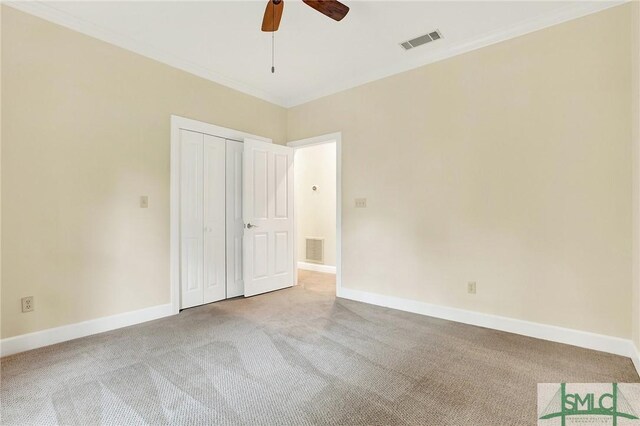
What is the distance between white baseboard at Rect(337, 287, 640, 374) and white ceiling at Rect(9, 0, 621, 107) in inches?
107

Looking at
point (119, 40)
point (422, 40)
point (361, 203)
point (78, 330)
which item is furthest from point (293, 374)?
point (119, 40)

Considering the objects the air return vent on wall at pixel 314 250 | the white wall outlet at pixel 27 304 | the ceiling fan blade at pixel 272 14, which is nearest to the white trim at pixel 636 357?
the ceiling fan blade at pixel 272 14

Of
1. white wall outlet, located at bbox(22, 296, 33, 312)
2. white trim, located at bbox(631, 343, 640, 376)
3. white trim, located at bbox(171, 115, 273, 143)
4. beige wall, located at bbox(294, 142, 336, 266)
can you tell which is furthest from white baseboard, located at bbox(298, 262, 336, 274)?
white wall outlet, located at bbox(22, 296, 33, 312)

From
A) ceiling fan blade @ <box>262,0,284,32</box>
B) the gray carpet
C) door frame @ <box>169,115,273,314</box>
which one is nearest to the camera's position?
the gray carpet

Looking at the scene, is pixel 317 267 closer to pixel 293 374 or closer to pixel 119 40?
pixel 293 374

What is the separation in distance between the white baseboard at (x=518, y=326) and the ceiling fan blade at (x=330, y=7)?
2953mm

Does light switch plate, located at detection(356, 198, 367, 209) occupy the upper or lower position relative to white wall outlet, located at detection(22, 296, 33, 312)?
upper

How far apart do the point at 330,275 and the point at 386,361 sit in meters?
3.25

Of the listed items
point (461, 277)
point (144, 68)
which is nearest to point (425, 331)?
point (461, 277)

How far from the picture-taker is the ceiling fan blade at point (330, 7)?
7.15 feet

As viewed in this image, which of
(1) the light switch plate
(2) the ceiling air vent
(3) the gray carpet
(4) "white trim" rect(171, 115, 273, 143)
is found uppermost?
(2) the ceiling air vent

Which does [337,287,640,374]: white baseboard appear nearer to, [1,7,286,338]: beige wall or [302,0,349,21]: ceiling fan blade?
[1,7,286,338]: beige wall

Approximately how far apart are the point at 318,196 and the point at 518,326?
13.1 feet

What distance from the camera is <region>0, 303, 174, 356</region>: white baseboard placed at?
8.02 ft
